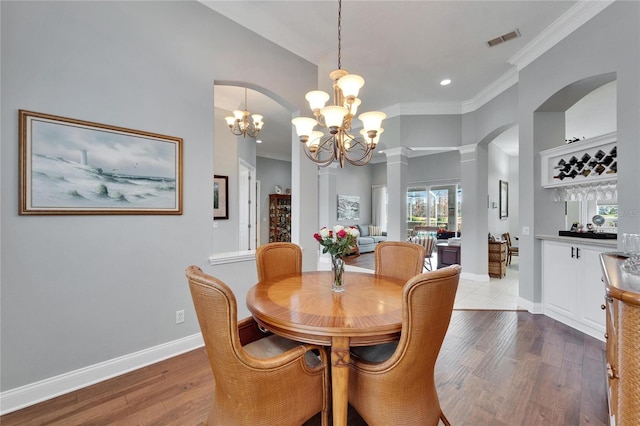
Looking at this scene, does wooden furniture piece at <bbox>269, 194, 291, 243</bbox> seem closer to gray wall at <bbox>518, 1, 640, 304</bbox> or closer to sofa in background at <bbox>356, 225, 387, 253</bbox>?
sofa in background at <bbox>356, 225, 387, 253</bbox>

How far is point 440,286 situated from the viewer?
1145 mm

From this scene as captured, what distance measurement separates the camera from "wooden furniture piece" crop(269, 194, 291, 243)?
8250 mm

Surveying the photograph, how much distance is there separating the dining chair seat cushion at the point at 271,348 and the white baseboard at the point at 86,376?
3.96 ft

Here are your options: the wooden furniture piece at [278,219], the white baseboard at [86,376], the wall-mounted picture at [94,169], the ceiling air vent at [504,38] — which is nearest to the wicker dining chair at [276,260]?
the wall-mounted picture at [94,169]

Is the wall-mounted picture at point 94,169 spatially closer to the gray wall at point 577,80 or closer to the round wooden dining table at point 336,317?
the round wooden dining table at point 336,317

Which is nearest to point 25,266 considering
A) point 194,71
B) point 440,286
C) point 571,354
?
point 194,71

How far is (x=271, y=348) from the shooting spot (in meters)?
1.54

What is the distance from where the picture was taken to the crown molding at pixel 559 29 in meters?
2.60

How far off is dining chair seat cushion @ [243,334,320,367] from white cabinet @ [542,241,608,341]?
3023 mm

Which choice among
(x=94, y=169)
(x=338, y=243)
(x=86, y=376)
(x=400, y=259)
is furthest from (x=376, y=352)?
(x=94, y=169)

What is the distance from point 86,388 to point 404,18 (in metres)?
4.26

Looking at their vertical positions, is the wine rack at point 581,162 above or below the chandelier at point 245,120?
below

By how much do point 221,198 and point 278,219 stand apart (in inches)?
133

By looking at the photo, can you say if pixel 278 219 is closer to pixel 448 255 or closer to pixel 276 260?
pixel 448 255
